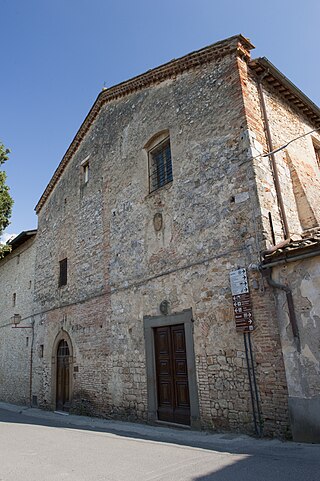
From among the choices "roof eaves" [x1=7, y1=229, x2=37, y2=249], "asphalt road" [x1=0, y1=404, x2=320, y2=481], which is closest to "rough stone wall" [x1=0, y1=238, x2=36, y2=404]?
"roof eaves" [x1=7, y1=229, x2=37, y2=249]

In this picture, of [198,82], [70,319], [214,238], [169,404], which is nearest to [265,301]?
[214,238]

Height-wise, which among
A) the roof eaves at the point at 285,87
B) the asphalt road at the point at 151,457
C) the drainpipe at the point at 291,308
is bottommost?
the asphalt road at the point at 151,457

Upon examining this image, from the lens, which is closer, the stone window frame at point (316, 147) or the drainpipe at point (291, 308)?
the drainpipe at point (291, 308)

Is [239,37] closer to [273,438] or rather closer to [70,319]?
[273,438]

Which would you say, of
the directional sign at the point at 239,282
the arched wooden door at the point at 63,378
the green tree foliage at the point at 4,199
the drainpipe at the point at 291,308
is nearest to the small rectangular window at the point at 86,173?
the green tree foliage at the point at 4,199

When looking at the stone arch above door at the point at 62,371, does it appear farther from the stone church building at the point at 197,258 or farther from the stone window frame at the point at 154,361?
the stone window frame at the point at 154,361

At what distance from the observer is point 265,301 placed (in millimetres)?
6105

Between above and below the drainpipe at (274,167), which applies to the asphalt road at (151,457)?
below

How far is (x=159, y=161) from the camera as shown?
936 centimetres

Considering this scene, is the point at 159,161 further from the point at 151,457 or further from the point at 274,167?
the point at 151,457

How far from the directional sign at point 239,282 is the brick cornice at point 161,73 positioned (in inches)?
184

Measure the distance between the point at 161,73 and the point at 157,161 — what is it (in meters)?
2.26

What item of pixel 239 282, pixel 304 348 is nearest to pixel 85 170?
pixel 239 282

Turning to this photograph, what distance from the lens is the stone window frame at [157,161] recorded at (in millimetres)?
8938
